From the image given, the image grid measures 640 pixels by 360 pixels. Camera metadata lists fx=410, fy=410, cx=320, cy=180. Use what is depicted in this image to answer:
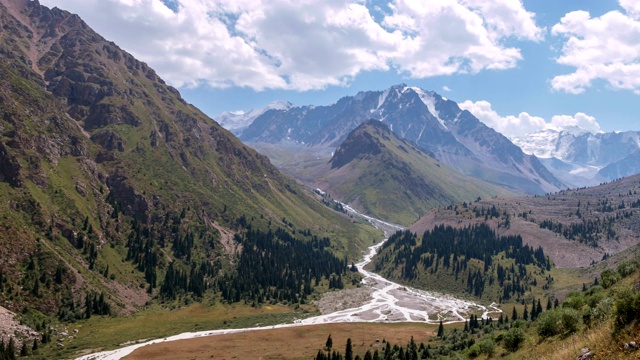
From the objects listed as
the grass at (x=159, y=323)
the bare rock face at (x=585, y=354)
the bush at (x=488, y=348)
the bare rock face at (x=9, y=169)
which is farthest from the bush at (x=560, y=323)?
the bare rock face at (x=9, y=169)

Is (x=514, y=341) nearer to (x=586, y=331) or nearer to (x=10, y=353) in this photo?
(x=586, y=331)

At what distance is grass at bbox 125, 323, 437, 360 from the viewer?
116 m

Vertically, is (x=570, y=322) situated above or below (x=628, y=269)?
below

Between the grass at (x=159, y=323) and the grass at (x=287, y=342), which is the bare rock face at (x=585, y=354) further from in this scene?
the grass at (x=159, y=323)

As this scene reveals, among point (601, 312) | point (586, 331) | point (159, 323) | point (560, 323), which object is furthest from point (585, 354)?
point (159, 323)

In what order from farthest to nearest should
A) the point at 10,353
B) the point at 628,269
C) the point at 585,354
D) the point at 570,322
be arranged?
1. the point at 10,353
2. the point at 628,269
3. the point at 570,322
4. the point at 585,354

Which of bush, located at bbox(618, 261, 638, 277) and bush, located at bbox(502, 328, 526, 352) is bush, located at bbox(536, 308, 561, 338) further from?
bush, located at bbox(618, 261, 638, 277)

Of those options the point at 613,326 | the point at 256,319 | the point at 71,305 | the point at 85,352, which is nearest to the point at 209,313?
the point at 256,319

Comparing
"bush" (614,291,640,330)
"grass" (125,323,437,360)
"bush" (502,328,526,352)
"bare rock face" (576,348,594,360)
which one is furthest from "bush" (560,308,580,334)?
"grass" (125,323,437,360)

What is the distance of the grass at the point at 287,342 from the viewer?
116 m

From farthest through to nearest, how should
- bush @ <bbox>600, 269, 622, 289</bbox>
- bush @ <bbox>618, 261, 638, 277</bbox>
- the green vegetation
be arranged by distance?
bush @ <bbox>600, 269, 622, 289</bbox> → bush @ <bbox>618, 261, 638, 277</bbox> → the green vegetation

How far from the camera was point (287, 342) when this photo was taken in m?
134

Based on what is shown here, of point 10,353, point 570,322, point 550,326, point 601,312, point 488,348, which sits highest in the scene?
point 601,312

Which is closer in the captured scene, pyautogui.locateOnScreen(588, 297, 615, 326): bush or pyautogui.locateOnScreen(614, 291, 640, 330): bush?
pyautogui.locateOnScreen(614, 291, 640, 330): bush
